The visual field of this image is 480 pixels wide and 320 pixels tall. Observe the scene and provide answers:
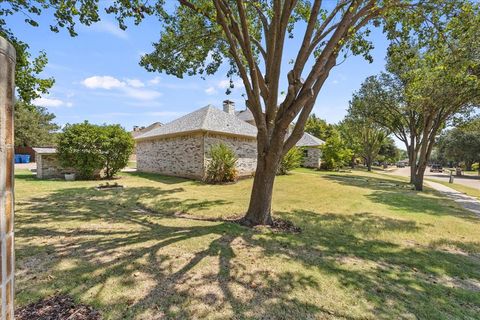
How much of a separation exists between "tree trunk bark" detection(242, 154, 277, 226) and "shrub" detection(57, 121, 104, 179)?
11566 mm

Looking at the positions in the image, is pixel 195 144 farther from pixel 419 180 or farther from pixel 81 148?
pixel 419 180

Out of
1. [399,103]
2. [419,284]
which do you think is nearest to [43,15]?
[419,284]

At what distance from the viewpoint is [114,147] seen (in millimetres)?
14352

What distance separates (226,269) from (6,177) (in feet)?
10.2

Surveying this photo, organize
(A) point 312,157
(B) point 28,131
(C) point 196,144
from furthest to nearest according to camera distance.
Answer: (B) point 28,131
(A) point 312,157
(C) point 196,144

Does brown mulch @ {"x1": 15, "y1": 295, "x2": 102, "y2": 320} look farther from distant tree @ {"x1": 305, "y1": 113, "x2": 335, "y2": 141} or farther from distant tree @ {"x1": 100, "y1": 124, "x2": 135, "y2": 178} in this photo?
distant tree @ {"x1": 305, "y1": 113, "x2": 335, "y2": 141}

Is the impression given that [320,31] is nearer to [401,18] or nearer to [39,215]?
[401,18]

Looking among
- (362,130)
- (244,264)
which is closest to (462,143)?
(362,130)

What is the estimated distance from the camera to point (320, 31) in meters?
6.22

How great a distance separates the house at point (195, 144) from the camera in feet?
45.9

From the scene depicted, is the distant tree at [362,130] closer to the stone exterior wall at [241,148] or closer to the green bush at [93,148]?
the stone exterior wall at [241,148]

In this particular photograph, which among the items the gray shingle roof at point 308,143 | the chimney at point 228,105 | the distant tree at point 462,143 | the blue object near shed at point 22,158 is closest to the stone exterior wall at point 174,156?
the chimney at point 228,105

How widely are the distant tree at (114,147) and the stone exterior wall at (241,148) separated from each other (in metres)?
5.19

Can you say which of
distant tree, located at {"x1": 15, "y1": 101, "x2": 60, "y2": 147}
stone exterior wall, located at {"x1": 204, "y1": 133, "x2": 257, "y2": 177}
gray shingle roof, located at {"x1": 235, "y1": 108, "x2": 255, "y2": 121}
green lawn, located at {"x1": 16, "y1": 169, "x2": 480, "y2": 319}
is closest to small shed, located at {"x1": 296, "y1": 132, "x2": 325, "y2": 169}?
gray shingle roof, located at {"x1": 235, "y1": 108, "x2": 255, "y2": 121}
